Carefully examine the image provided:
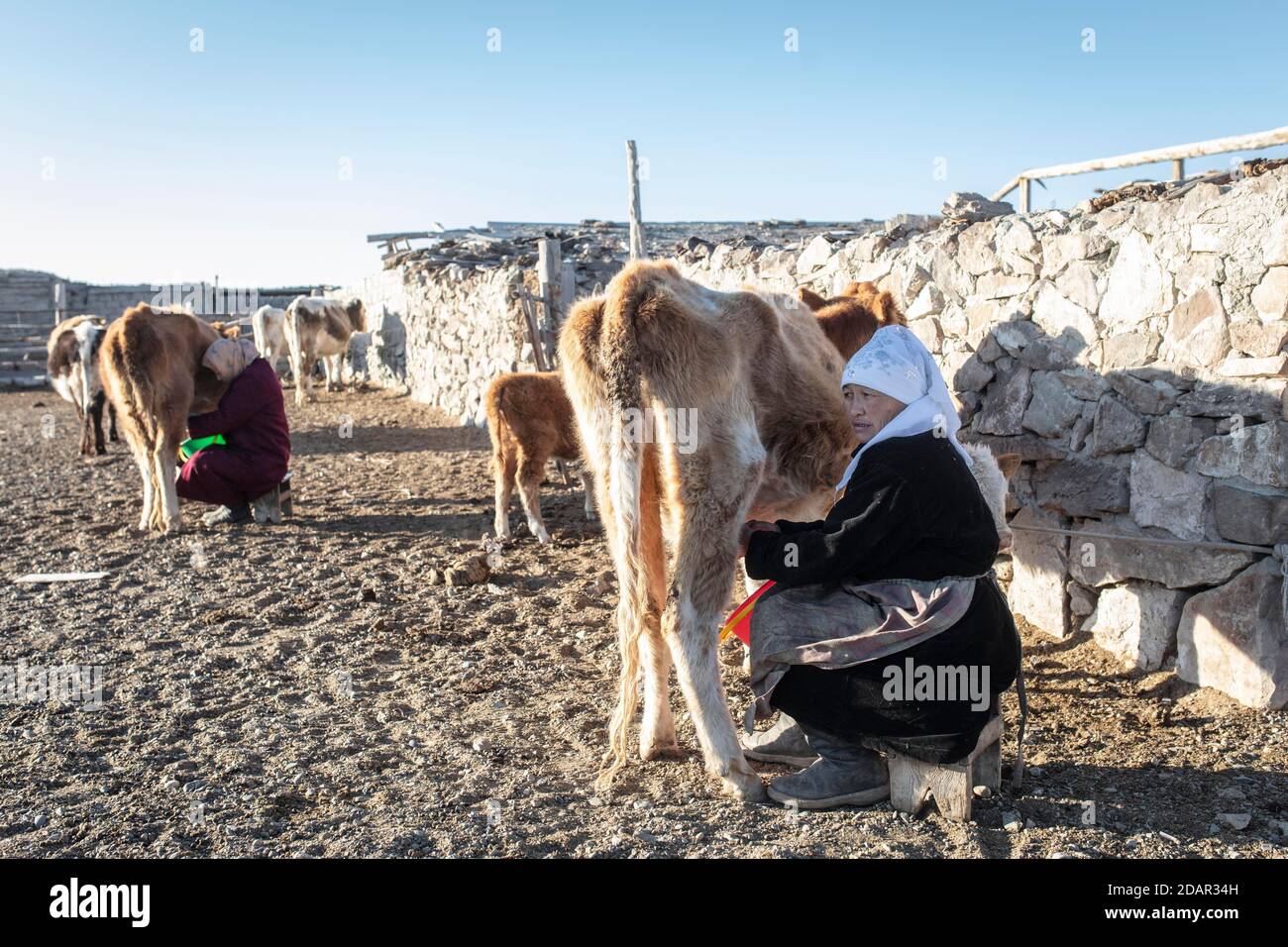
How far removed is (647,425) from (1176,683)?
2820 mm

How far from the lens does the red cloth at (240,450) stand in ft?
25.2

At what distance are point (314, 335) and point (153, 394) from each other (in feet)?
37.5

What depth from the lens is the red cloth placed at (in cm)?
769

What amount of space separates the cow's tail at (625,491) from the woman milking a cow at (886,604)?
430 mm

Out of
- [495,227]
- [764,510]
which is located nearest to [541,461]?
[764,510]

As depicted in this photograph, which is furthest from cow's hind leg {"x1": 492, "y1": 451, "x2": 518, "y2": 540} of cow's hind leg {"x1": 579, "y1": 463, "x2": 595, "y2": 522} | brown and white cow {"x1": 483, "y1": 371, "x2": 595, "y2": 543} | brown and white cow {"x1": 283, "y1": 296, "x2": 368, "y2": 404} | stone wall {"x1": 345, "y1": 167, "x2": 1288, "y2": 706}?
brown and white cow {"x1": 283, "y1": 296, "x2": 368, "y2": 404}

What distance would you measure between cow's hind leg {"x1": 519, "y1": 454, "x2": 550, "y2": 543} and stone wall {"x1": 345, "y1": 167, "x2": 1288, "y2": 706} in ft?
9.67

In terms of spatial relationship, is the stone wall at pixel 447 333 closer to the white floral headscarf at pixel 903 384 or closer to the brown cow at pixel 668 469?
the brown cow at pixel 668 469

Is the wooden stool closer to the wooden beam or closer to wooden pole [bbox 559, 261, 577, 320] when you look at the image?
→ the wooden beam

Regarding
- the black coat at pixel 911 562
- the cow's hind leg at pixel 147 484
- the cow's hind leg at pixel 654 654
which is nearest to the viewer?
the black coat at pixel 911 562

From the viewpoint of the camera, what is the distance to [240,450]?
775cm

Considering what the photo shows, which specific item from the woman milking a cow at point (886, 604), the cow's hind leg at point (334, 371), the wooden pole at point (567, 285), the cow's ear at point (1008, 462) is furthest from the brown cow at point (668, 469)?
the cow's hind leg at point (334, 371)

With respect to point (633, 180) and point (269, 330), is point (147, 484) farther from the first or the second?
point (269, 330)
